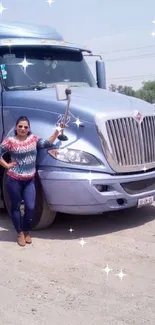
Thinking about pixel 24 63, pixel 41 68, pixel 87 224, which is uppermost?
pixel 24 63

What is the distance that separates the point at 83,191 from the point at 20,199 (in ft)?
2.49

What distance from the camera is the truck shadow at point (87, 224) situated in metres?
6.39

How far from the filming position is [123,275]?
4926 millimetres

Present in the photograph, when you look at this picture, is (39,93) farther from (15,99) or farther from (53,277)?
(53,277)

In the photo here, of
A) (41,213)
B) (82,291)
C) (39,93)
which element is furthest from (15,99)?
(82,291)

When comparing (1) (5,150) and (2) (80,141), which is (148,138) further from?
(1) (5,150)

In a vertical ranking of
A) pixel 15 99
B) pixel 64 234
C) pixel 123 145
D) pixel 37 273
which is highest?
pixel 15 99

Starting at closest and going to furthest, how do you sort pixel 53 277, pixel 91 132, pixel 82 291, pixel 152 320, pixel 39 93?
pixel 152 320
pixel 82 291
pixel 53 277
pixel 91 132
pixel 39 93

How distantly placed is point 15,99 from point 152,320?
12.3ft

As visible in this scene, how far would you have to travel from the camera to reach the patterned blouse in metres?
5.89

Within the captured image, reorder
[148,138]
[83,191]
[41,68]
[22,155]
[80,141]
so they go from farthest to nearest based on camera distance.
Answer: [41,68] → [148,138] → [80,141] → [83,191] → [22,155]

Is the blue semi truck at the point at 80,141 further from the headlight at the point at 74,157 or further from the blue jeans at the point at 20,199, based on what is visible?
the blue jeans at the point at 20,199

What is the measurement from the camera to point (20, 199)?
603cm

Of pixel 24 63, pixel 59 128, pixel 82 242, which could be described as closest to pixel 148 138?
pixel 59 128
